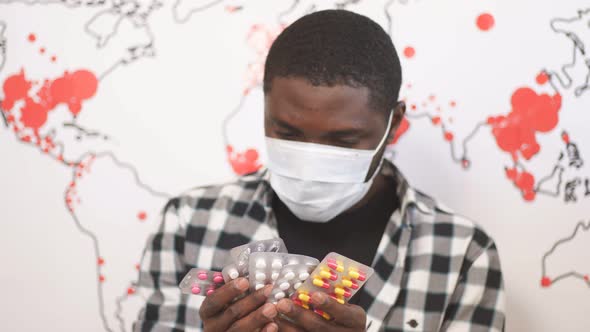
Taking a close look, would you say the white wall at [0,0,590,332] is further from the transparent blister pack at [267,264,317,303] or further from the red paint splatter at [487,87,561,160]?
the transparent blister pack at [267,264,317,303]

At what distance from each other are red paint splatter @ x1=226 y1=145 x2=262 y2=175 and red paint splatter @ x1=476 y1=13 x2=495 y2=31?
0.56 metres

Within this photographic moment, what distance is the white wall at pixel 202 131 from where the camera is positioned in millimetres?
1183

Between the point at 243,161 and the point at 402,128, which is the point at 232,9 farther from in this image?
the point at 402,128

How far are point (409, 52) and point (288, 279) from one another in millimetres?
648

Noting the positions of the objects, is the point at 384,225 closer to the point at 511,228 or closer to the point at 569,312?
the point at 511,228

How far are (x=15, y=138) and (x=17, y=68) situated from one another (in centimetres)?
17


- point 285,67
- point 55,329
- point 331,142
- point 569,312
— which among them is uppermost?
point 285,67

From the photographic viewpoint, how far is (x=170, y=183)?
1331 mm

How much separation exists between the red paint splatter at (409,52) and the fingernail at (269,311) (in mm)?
684

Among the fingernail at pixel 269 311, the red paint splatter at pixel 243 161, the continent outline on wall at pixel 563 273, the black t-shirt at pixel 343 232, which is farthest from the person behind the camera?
the red paint splatter at pixel 243 161

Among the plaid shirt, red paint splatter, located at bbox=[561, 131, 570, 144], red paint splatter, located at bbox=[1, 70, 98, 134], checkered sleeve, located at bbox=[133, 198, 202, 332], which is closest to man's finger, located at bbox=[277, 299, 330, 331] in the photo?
the plaid shirt

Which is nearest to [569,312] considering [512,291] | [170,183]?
[512,291]

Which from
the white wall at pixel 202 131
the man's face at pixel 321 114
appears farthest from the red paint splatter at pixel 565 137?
the man's face at pixel 321 114

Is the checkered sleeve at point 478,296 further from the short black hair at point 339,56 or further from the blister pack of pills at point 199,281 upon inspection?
the blister pack of pills at point 199,281
